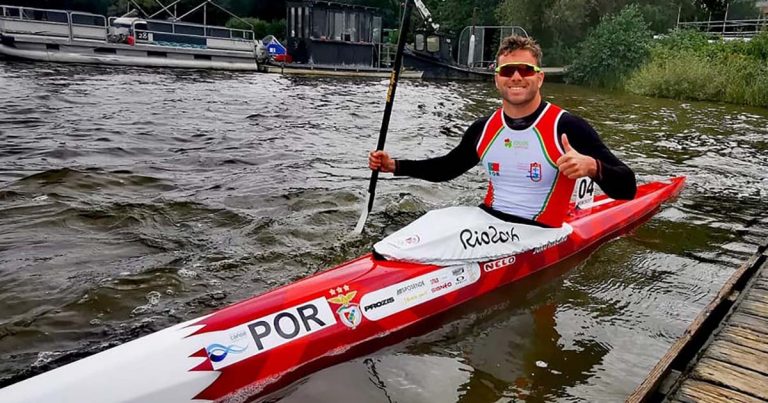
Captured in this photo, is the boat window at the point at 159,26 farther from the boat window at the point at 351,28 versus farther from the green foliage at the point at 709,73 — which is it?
the green foliage at the point at 709,73

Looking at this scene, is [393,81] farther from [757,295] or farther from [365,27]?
[365,27]

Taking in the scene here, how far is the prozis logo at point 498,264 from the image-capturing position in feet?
15.1

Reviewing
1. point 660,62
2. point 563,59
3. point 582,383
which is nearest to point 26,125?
point 582,383

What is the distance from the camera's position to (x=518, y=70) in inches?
167

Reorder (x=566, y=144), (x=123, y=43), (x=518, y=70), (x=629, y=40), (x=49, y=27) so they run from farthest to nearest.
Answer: (x=629, y=40)
(x=123, y=43)
(x=49, y=27)
(x=518, y=70)
(x=566, y=144)

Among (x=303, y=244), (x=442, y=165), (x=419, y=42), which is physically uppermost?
(x=419, y=42)

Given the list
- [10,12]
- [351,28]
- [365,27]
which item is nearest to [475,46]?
[365,27]

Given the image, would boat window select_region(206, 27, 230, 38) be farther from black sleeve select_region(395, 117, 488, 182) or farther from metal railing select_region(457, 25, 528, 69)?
black sleeve select_region(395, 117, 488, 182)

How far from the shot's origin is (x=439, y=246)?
4273 millimetres

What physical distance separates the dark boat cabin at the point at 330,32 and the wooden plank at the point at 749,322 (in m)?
24.4

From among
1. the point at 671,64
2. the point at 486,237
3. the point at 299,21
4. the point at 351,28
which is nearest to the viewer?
the point at 486,237

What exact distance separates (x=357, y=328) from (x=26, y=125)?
1028 centimetres

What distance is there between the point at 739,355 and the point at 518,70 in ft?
7.66

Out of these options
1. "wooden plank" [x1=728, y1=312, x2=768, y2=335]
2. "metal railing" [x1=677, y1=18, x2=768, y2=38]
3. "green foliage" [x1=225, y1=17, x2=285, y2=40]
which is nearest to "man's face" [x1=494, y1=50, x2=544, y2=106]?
"wooden plank" [x1=728, y1=312, x2=768, y2=335]
